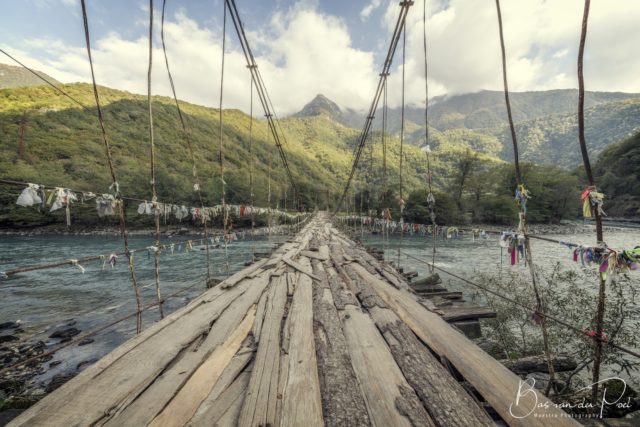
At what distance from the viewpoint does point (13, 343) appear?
8766 millimetres

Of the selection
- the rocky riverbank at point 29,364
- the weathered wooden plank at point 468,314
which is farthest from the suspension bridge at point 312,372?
the rocky riverbank at point 29,364

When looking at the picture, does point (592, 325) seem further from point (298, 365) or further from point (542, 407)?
point (298, 365)

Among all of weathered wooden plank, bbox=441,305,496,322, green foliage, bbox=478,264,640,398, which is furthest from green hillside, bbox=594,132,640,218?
weathered wooden plank, bbox=441,305,496,322

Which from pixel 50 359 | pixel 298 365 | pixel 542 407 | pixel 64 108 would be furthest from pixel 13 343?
pixel 64 108

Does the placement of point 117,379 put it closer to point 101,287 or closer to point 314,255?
point 314,255

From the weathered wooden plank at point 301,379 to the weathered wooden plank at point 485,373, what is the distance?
1383 mm

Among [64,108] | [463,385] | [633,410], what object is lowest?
[633,410]

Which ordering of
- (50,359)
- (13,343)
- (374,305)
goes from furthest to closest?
1. (13,343)
2. (50,359)
3. (374,305)

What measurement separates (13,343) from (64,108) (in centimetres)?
12376

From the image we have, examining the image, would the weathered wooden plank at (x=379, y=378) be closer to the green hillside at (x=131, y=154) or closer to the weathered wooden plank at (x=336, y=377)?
the weathered wooden plank at (x=336, y=377)

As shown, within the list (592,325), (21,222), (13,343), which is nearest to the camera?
(592,325)

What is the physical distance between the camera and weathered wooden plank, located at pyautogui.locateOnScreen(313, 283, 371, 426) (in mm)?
1938

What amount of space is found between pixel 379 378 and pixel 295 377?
2.51 ft

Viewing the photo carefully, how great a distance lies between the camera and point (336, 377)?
2.39 meters
